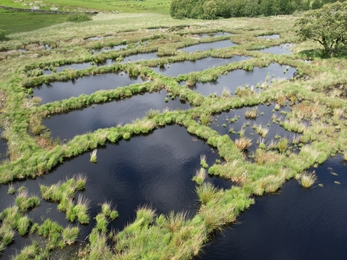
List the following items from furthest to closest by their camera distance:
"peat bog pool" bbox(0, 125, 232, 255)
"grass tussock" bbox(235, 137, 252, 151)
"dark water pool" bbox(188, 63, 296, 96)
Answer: "dark water pool" bbox(188, 63, 296, 96), "grass tussock" bbox(235, 137, 252, 151), "peat bog pool" bbox(0, 125, 232, 255)

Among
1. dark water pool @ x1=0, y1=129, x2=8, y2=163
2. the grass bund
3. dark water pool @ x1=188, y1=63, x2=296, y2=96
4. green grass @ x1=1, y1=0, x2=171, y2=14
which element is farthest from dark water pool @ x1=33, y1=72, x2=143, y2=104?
green grass @ x1=1, y1=0, x2=171, y2=14

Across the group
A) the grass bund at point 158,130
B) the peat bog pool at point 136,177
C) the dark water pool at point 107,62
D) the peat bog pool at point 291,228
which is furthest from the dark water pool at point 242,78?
the peat bog pool at point 291,228

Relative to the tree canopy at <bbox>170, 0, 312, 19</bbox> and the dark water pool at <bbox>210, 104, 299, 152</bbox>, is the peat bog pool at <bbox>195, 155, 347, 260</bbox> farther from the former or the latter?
the tree canopy at <bbox>170, 0, 312, 19</bbox>

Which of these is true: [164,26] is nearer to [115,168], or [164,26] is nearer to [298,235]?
[115,168]

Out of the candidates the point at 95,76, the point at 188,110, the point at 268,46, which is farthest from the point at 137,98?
the point at 268,46

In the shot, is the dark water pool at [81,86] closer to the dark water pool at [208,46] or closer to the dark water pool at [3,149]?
the dark water pool at [3,149]

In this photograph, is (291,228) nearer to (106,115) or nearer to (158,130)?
(158,130)
